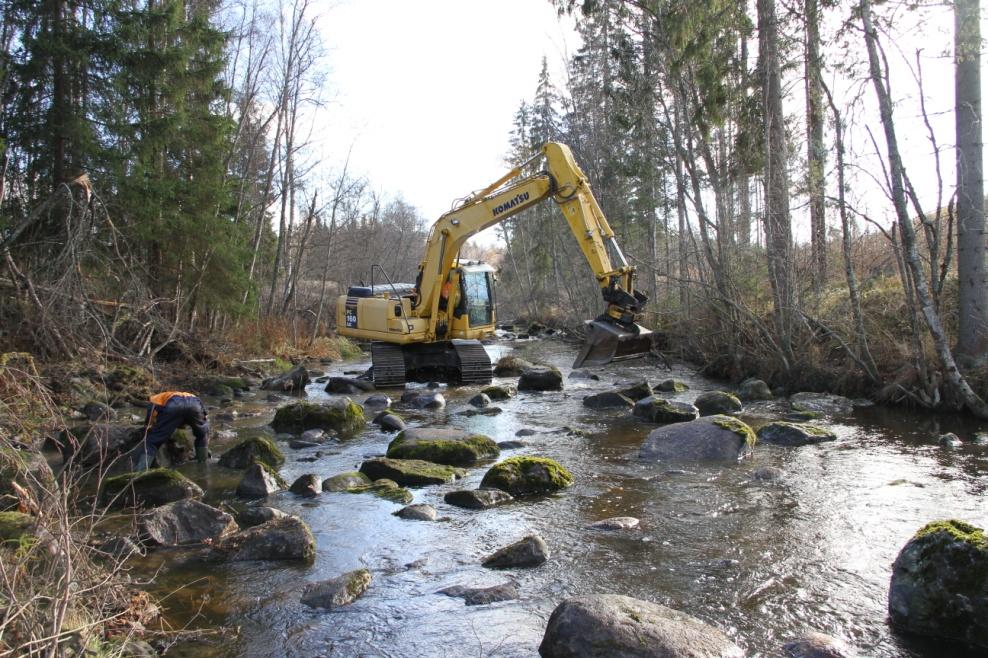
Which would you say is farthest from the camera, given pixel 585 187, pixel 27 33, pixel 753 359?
pixel 753 359

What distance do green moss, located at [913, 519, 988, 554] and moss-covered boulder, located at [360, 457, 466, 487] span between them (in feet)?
16.4

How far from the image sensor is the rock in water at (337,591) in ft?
17.1

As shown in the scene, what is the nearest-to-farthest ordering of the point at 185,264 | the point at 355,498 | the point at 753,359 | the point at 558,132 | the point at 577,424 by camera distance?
the point at 355,498
the point at 577,424
the point at 753,359
the point at 185,264
the point at 558,132

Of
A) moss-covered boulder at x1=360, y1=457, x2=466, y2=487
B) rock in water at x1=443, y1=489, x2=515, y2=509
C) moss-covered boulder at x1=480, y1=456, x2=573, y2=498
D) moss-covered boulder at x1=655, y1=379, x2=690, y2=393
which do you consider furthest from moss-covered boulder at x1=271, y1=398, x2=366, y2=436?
moss-covered boulder at x1=655, y1=379, x2=690, y2=393

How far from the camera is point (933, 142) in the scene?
10859mm

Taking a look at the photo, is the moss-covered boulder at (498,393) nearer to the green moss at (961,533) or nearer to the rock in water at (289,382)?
the rock in water at (289,382)

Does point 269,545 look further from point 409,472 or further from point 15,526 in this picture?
point 409,472

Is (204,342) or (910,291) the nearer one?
(910,291)

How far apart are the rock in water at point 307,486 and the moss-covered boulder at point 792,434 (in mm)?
5815

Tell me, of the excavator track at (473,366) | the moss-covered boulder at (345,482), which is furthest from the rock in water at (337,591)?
the excavator track at (473,366)

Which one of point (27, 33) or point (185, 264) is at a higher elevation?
point (27, 33)

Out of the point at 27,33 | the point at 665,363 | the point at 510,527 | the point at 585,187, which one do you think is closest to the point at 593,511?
the point at 510,527

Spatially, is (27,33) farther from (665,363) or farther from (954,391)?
(954,391)

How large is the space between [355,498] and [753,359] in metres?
10.2
